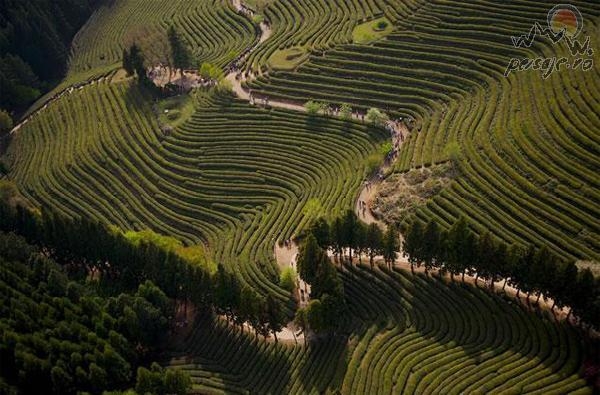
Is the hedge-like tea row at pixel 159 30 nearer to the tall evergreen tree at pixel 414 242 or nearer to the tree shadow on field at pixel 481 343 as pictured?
the tall evergreen tree at pixel 414 242

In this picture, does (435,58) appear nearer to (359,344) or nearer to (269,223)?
(269,223)

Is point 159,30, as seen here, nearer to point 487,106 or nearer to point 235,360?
point 487,106

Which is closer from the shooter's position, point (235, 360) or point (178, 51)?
point (235, 360)

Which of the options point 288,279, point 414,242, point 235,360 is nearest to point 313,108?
point 288,279

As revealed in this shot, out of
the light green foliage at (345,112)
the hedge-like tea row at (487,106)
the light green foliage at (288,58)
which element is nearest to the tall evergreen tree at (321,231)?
the hedge-like tea row at (487,106)

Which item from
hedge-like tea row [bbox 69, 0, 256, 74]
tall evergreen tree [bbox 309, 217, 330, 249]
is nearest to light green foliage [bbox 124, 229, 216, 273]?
tall evergreen tree [bbox 309, 217, 330, 249]

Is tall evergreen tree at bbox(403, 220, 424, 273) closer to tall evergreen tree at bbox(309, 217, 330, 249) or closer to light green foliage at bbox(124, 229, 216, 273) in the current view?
tall evergreen tree at bbox(309, 217, 330, 249)

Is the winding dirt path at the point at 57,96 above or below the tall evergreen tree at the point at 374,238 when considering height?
above

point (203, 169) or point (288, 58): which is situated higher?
point (288, 58)
